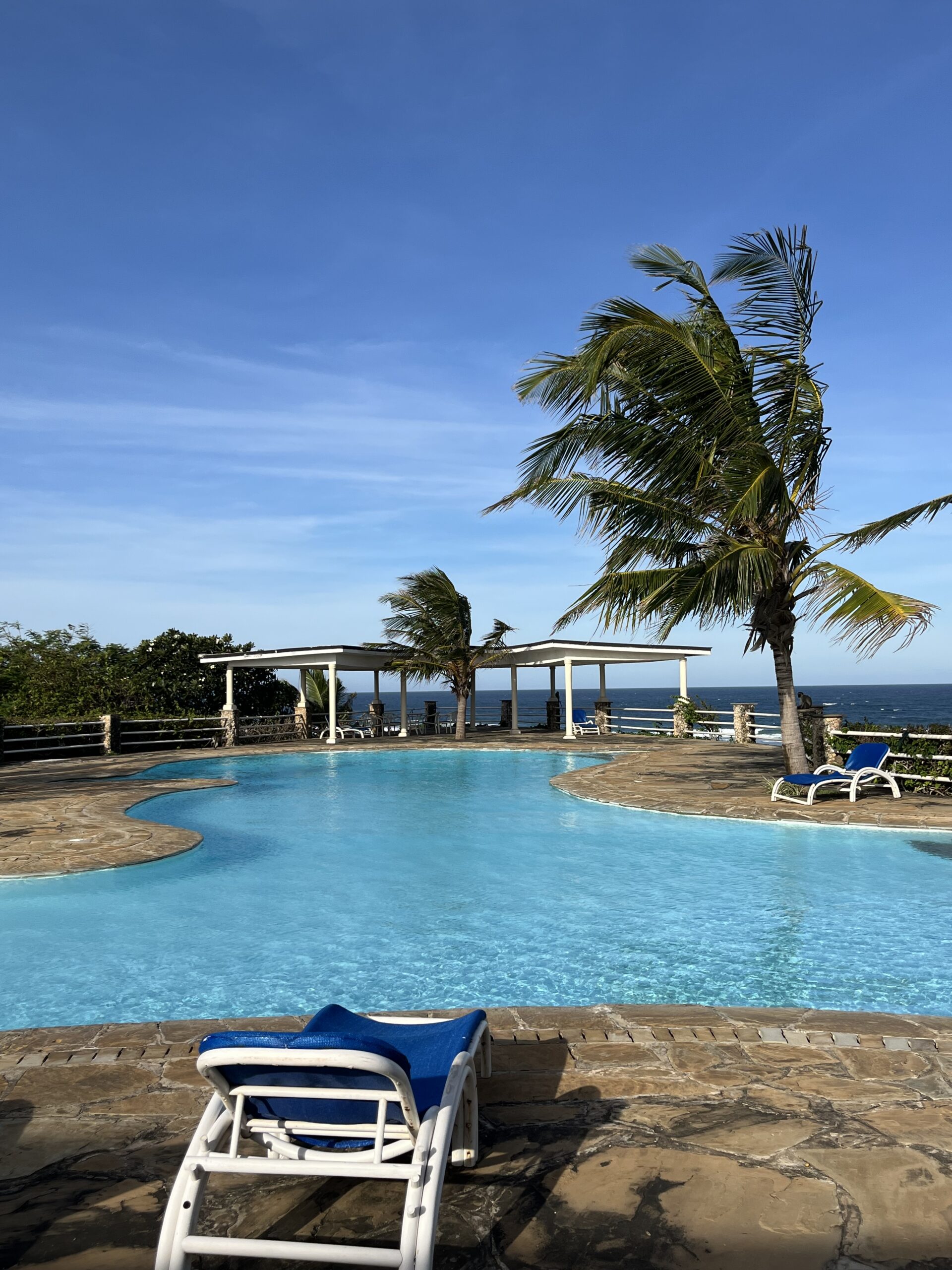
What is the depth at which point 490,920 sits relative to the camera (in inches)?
279

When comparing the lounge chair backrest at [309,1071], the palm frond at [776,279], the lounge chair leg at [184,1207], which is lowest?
the lounge chair leg at [184,1207]

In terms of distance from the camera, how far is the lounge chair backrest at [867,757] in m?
10.9

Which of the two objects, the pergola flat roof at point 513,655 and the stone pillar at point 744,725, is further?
the pergola flat roof at point 513,655

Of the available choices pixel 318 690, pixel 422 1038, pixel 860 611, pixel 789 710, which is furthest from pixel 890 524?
pixel 318 690

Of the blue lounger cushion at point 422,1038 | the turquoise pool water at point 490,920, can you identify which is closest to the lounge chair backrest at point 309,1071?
the blue lounger cushion at point 422,1038

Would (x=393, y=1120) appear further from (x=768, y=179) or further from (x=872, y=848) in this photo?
(x=768, y=179)

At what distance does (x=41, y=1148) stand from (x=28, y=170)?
520 inches

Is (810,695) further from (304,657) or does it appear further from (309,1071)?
(309,1071)

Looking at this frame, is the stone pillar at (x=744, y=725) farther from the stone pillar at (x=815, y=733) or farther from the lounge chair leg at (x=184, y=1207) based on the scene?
the lounge chair leg at (x=184, y=1207)

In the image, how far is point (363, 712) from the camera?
27.1 meters

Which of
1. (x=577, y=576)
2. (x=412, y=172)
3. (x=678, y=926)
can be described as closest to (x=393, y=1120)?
(x=678, y=926)

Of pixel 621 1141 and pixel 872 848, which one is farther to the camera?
pixel 872 848

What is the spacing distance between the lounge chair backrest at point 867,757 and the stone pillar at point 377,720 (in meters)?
16.9

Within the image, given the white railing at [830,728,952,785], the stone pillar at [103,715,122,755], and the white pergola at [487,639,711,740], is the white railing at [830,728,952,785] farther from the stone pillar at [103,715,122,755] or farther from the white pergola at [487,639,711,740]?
the stone pillar at [103,715,122,755]
